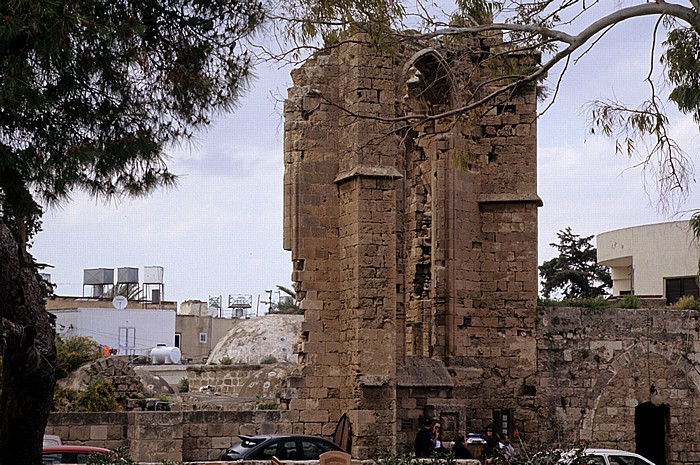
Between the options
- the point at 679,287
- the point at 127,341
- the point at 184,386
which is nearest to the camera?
the point at 184,386

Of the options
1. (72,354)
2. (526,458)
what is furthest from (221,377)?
(526,458)

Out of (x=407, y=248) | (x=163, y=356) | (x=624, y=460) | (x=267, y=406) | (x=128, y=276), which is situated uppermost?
(x=128, y=276)

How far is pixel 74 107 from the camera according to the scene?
31.2ft

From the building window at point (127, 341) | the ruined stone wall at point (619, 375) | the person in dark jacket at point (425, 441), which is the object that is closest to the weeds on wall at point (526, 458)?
the person in dark jacket at point (425, 441)

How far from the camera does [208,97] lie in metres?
10.4

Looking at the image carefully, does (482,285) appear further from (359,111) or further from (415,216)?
(359,111)

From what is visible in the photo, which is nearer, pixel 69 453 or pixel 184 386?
pixel 69 453

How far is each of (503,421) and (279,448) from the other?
573cm

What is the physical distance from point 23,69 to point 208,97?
2.11 meters

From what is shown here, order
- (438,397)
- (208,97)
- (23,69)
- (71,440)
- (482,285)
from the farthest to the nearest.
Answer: (482,285) < (438,397) < (71,440) < (208,97) < (23,69)

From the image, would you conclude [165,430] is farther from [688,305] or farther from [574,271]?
[574,271]

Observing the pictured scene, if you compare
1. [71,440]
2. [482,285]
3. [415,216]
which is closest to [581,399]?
[482,285]

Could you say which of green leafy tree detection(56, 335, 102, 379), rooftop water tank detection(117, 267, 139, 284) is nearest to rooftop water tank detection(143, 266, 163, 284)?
rooftop water tank detection(117, 267, 139, 284)

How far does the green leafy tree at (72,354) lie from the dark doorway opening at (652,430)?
10395 mm
